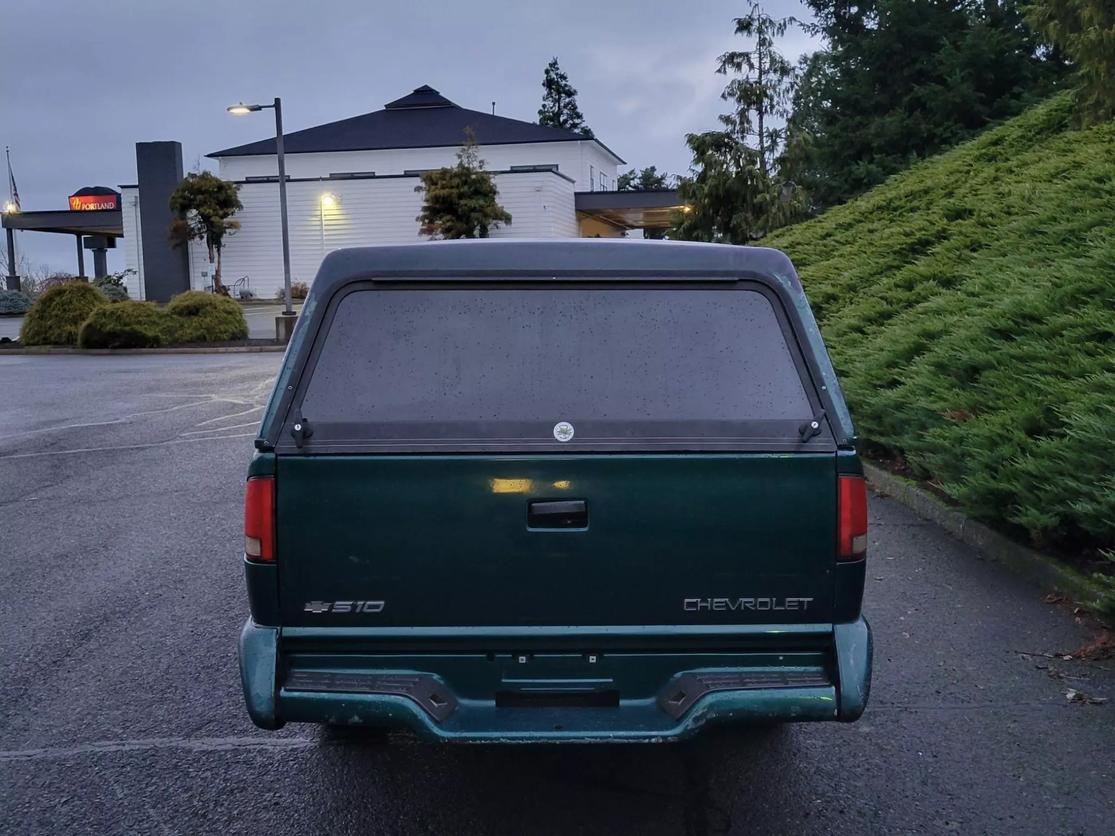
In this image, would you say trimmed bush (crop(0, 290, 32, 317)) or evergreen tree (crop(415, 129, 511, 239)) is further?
trimmed bush (crop(0, 290, 32, 317))

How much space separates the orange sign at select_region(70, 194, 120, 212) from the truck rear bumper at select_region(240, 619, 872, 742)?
222 ft

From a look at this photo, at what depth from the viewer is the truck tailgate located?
325 centimetres

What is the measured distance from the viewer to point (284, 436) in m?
3.27

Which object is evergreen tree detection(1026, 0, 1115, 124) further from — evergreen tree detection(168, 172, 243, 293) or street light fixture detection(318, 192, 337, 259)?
evergreen tree detection(168, 172, 243, 293)

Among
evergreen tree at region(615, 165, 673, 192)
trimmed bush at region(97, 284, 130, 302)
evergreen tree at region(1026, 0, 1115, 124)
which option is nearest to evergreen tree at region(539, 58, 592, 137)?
evergreen tree at region(615, 165, 673, 192)

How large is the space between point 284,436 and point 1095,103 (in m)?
16.9

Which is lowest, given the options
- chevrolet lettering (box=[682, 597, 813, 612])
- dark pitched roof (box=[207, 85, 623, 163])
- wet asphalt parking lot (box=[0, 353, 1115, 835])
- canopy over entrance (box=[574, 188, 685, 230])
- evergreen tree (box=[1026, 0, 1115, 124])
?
wet asphalt parking lot (box=[0, 353, 1115, 835])

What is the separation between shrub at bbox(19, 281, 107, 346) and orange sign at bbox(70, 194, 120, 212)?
36.5 metres

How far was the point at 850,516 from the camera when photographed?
10.9 feet

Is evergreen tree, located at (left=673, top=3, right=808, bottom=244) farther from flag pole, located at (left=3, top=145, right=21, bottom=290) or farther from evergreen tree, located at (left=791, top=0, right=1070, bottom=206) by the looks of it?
flag pole, located at (left=3, top=145, right=21, bottom=290)

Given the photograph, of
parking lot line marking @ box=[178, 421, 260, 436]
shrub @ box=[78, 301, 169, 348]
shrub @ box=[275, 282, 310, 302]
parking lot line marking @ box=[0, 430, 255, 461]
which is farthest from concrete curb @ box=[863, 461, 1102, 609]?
shrub @ box=[275, 282, 310, 302]

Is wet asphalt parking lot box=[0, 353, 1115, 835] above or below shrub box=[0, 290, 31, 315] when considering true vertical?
below

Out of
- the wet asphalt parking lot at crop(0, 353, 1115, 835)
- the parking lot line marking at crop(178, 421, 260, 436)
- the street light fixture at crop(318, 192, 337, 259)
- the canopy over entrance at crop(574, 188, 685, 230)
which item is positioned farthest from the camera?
the canopy over entrance at crop(574, 188, 685, 230)

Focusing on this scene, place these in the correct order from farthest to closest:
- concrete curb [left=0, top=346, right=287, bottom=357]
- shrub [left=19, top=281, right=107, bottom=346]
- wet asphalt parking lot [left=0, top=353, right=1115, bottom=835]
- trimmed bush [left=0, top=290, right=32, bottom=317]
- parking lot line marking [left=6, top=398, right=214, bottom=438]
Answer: trimmed bush [left=0, top=290, right=32, bottom=317]
shrub [left=19, top=281, right=107, bottom=346]
concrete curb [left=0, top=346, right=287, bottom=357]
parking lot line marking [left=6, top=398, right=214, bottom=438]
wet asphalt parking lot [left=0, top=353, right=1115, bottom=835]
